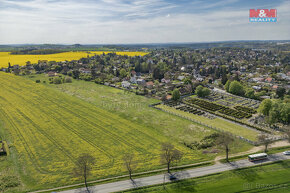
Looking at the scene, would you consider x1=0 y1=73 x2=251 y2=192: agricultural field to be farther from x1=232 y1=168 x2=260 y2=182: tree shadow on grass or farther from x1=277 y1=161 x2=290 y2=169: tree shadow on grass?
x1=277 y1=161 x2=290 y2=169: tree shadow on grass

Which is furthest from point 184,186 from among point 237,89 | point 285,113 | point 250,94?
point 237,89

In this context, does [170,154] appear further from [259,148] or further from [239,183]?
[259,148]

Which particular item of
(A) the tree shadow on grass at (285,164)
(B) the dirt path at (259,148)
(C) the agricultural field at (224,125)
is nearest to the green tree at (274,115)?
(C) the agricultural field at (224,125)

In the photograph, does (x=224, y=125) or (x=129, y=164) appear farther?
(x=224, y=125)

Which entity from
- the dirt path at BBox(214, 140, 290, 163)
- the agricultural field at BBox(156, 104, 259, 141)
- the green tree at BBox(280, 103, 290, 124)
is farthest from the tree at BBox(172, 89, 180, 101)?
the dirt path at BBox(214, 140, 290, 163)

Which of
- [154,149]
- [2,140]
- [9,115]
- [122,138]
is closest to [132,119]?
[122,138]

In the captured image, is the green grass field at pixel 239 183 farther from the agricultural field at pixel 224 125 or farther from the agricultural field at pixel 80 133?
the agricultural field at pixel 224 125

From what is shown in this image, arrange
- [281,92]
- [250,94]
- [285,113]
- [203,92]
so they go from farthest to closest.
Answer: [203,92] < [250,94] < [281,92] < [285,113]
